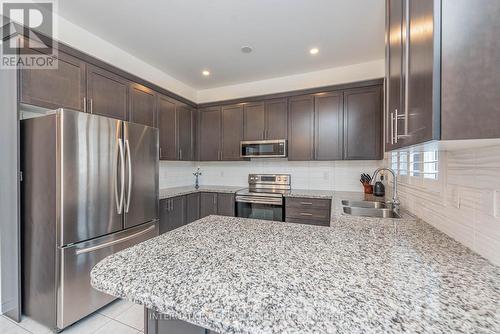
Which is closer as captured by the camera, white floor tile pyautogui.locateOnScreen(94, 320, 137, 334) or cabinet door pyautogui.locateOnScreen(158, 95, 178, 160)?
white floor tile pyautogui.locateOnScreen(94, 320, 137, 334)

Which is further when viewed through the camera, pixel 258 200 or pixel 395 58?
pixel 258 200

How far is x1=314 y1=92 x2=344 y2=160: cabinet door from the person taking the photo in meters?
2.91

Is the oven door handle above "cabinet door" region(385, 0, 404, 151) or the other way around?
the other way around

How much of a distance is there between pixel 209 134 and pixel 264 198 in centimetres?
150

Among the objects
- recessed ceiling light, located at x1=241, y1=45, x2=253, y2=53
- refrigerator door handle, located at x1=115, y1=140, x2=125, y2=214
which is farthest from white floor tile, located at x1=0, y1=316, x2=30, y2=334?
recessed ceiling light, located at x1=241, y1=45, x2=253, y2=53

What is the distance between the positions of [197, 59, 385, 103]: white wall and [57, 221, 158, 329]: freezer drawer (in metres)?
2.85

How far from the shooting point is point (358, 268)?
28.8 inches

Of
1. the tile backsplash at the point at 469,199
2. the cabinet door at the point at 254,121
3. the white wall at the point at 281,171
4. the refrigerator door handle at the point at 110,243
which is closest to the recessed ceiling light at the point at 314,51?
the cabinet door at the point at 254,121

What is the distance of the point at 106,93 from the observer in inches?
87.9

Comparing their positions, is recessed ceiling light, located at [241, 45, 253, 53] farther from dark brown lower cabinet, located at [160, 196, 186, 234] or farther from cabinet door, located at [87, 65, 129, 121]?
dark brown lower cabinet, located at [160, 196, 186, 234]

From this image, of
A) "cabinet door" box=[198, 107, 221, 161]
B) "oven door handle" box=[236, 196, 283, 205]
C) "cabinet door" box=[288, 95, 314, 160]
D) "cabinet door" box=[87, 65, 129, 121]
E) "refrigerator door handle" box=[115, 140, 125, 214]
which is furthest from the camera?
"cabinet door" box=[198, 107, 221, 161]

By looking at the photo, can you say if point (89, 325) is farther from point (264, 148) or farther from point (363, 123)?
point (363, 123)

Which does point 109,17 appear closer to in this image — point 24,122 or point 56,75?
point 56,75

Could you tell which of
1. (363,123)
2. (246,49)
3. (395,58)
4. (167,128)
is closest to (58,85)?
(167,128)
